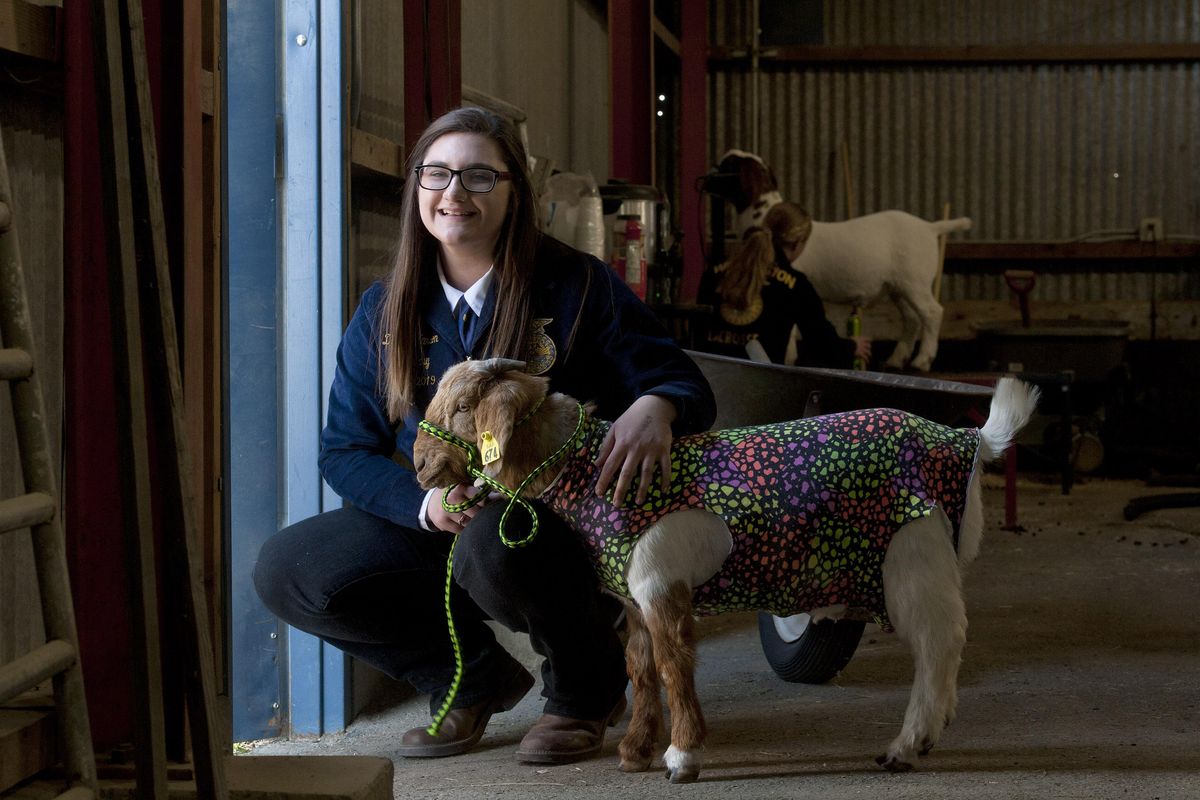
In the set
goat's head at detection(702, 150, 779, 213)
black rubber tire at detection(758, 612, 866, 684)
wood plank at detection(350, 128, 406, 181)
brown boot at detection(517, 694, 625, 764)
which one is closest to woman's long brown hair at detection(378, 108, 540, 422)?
wood plank at detection(350, 128, 406, 181)

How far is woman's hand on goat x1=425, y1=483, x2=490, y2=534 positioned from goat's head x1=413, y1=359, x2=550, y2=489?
5cm

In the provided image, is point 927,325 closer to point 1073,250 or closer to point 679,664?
point 1073,250

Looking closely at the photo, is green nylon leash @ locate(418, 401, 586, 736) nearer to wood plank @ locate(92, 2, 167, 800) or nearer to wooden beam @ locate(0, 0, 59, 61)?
wood plank @ locate(92, 2, 167, 800)

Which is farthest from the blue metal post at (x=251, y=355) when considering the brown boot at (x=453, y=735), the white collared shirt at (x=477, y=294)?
the white collared shirt at (x=477, y=294)

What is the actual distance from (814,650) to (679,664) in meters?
1.00

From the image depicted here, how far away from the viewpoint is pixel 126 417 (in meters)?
1.54

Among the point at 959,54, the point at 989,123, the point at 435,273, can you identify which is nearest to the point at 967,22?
the point at 959,54

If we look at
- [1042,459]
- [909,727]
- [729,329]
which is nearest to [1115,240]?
[1042,459]

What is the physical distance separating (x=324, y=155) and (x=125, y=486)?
4.49ft

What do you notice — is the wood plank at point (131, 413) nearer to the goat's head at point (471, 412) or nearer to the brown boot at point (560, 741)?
the goat's head at point (471, 412)

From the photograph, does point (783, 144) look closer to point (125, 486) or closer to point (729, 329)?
point (729, 329)

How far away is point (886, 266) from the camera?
778 centimetres

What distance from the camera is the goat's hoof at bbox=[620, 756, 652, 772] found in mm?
2373

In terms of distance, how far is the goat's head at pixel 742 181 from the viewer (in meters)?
6.49
